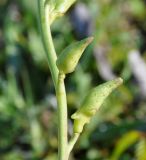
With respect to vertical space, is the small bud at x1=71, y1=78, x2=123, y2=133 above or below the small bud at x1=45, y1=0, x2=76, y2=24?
below

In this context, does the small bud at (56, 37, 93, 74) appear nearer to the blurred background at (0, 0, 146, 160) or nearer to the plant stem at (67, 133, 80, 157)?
the plant stem at (67, 133, 80, 157)

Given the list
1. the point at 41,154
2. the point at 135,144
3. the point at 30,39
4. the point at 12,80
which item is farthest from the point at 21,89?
the point at 135,144

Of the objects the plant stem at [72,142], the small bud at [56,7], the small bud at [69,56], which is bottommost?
the plant stem at [72,142]

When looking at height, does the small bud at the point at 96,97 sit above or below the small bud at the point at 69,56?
below

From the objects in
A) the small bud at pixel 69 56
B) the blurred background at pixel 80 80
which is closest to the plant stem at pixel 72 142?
the small bud at pixel 69 56

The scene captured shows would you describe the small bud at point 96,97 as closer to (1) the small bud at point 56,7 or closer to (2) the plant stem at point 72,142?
(2) the plant stem at point 72,142

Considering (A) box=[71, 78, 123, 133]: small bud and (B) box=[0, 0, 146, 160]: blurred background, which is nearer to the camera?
(A) box=[71, 78, 123, 133]: small bud

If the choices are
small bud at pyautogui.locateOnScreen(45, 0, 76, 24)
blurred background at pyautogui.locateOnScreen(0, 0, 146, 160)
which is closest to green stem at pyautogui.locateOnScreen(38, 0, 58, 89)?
small bud at pyautogui.locateOnScreen(45, 0, 76, 24)

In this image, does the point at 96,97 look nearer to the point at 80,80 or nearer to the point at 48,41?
the point at 48,41

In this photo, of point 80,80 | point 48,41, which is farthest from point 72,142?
point 80,80

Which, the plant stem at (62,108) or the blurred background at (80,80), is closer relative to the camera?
the plant stem at (62,108)
